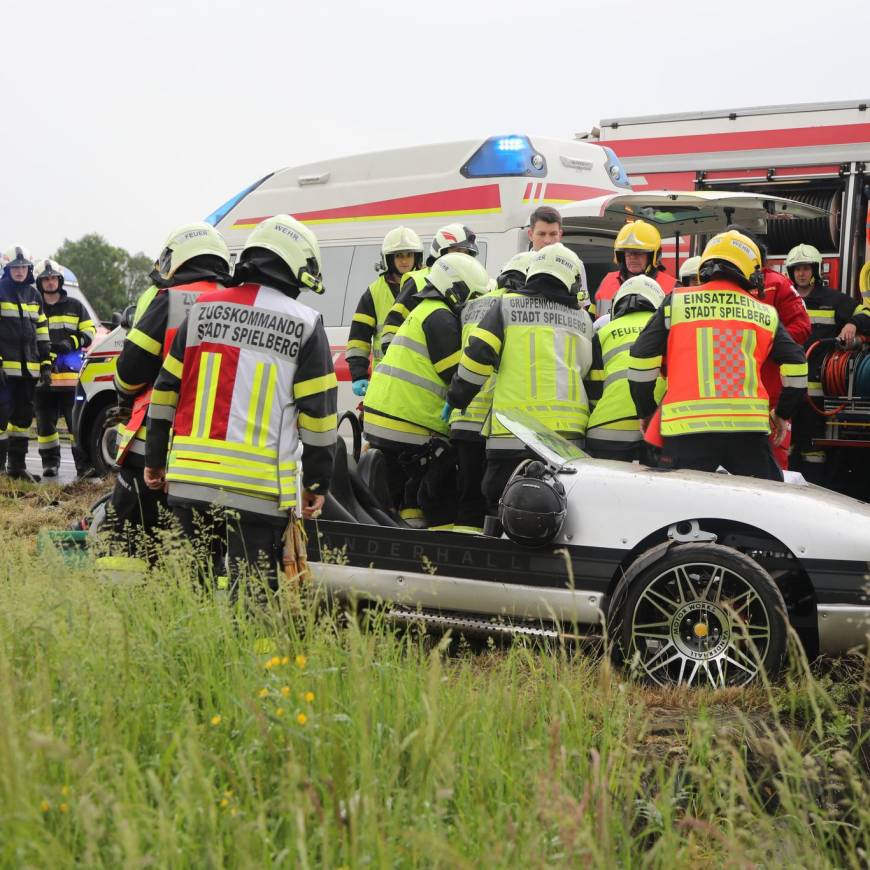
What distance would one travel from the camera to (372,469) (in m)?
5.93

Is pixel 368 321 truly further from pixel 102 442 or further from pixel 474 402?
pixel 102 442

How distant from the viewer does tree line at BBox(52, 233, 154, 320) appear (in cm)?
8888

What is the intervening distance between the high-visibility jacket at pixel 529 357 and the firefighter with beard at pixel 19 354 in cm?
678

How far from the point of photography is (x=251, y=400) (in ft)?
14.3

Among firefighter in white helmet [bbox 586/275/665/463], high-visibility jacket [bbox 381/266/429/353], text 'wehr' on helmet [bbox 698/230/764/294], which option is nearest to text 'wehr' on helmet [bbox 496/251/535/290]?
firefighter in white helmet [bbox 586/275/665/463]

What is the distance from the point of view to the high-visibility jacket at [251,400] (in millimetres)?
4367

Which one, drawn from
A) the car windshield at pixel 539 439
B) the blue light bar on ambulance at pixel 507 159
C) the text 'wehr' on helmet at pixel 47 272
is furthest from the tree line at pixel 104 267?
the car windshield at pixel 539 439

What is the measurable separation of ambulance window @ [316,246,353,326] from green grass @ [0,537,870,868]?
19.5 ft

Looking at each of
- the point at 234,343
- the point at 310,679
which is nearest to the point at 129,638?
the point at 310,679

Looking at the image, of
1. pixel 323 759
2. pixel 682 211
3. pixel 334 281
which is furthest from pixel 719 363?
pixel 334 281

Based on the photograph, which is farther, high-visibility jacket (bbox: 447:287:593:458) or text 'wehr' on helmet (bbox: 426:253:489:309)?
text 'wehr' on helmet (bbox: 426:253:489:309)

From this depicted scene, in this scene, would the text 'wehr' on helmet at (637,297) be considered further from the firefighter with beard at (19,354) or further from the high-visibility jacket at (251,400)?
the firefighter with beard at (19,354)

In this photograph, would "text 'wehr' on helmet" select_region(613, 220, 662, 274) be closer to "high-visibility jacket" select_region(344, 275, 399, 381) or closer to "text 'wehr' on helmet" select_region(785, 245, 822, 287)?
"high-visibility jacket" select_region(344, 275, 399, 381)

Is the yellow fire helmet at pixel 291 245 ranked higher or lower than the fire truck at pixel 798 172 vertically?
lower
